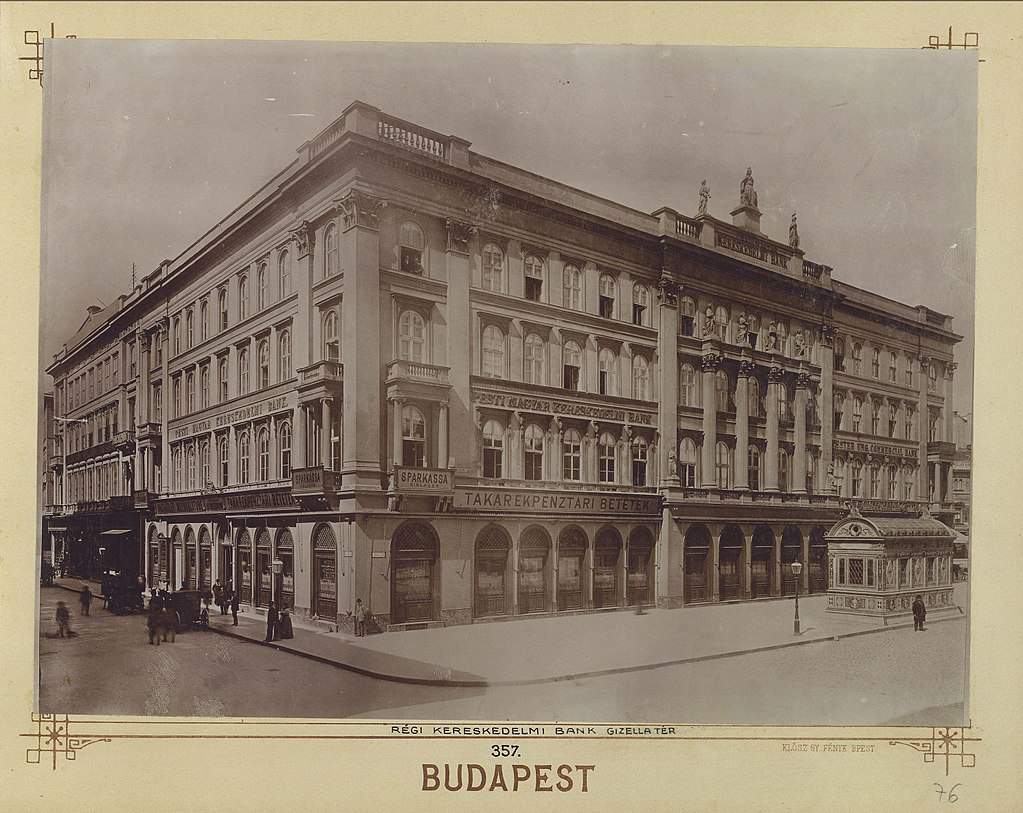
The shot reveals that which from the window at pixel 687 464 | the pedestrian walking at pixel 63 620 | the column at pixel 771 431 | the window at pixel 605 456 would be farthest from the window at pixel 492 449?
the pedestrian walking at pixel 63 620

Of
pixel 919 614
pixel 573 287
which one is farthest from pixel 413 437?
pixel 919 614

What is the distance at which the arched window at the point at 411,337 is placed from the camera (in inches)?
404

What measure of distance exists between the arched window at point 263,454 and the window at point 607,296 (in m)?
5.35

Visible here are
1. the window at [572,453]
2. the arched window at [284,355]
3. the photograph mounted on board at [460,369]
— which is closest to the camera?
the photograph mounted on board at [460,369]

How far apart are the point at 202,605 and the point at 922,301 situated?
34.6 ft

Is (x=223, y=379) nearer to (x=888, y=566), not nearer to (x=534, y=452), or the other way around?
(x=534, y=452)

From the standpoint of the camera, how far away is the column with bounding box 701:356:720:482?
1277 centimetres

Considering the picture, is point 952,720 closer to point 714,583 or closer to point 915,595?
point 915,595

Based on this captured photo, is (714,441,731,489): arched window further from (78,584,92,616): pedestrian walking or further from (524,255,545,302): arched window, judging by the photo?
(78,584,92,616): pedestrian walking

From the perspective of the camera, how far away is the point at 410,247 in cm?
1032

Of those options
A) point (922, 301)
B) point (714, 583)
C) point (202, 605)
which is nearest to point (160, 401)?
point (202, 605)

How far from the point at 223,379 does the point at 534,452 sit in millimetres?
4579

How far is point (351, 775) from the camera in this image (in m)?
8.91

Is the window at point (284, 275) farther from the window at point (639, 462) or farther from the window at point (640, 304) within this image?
the window at point (639, 462)
